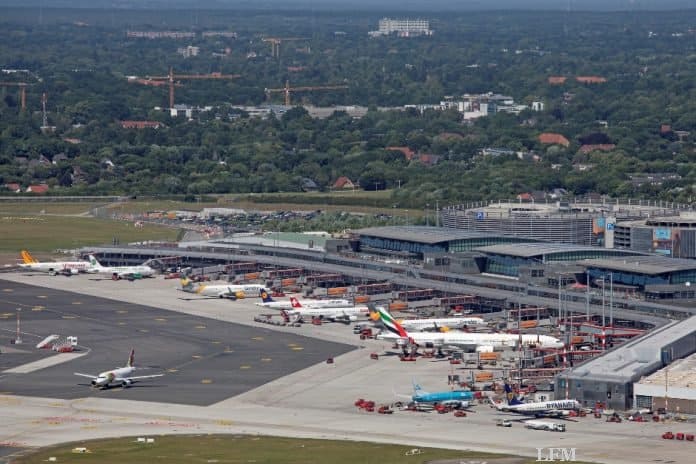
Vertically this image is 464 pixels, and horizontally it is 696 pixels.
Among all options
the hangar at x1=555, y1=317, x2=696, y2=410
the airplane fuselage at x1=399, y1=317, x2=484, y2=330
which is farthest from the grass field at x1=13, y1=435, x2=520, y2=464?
the airplane fuselage at x1=399, y1=317, x2=484, y2=330

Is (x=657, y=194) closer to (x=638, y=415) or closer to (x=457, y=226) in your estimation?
(x=457, y=226)

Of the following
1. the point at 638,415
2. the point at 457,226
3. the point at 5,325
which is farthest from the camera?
the point at 457,226

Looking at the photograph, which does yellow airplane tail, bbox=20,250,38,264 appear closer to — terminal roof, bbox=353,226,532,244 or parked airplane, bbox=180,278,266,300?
parked airplane, bbox=180,278,266,300

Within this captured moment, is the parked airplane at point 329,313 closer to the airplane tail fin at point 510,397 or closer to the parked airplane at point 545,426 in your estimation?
the airplane tail fin at point 510,397

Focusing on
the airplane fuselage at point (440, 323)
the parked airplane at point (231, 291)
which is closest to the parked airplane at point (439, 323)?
the airplane fuselage at point (440, 323)

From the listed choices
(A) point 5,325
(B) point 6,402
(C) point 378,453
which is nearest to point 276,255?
(A) point 5,325

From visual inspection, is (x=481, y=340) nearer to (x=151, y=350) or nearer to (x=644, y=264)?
(x=151, y=350)

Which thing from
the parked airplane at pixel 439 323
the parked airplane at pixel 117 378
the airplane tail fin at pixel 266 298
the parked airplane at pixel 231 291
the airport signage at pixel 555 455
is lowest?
the parked airplane at pixel 231 291
